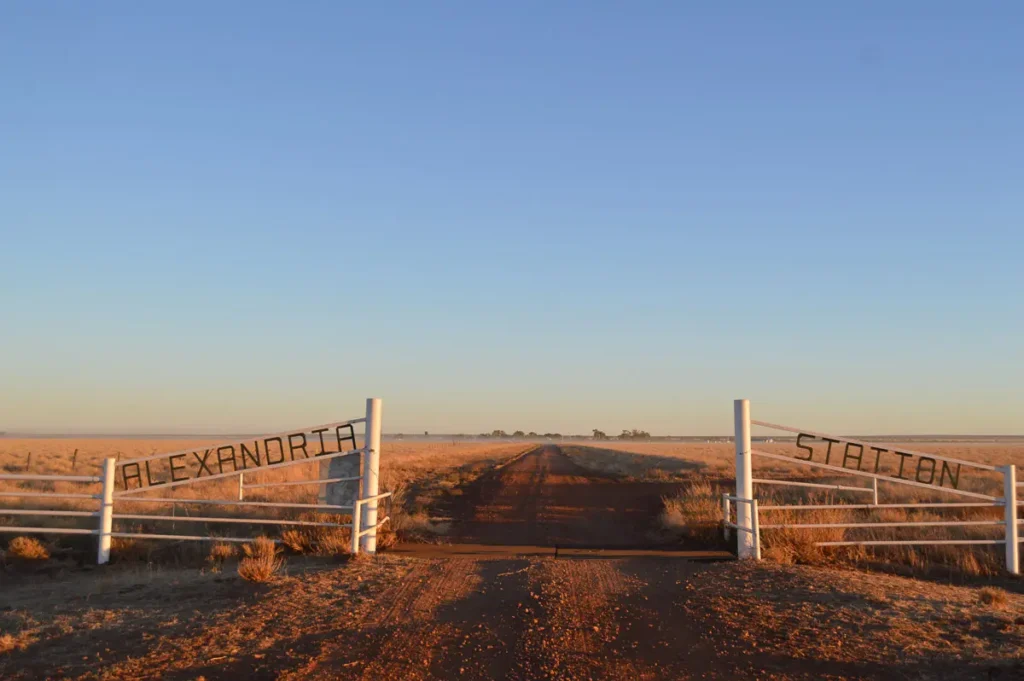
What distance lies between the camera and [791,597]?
8.68 m

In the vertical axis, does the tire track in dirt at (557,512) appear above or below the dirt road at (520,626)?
below

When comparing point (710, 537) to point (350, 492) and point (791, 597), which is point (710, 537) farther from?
point (350, 492)

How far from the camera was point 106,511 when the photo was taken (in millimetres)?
12148

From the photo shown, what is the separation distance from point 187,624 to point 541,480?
2396cm

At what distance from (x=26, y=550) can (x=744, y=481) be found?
1127 centimetres

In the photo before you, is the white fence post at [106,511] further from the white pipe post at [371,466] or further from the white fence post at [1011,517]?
the white fence post at [1011,517]

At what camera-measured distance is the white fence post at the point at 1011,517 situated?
1176cm

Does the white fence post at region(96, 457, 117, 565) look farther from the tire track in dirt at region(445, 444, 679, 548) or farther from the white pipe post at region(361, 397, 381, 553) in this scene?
the tire track in dirt at region(445, 444, 679, 548)

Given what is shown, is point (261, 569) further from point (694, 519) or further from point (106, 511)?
point (694, 519)

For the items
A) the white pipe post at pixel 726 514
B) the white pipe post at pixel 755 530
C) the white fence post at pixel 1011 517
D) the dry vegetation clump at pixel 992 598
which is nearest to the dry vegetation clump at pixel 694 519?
the white pipe post at pixel 726 514

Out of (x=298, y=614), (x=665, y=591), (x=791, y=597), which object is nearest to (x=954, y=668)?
(x=791, y=597)

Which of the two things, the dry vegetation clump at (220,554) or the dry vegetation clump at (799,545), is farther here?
the dry vegetation clump at (220,554)

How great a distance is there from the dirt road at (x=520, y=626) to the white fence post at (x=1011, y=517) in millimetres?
2998

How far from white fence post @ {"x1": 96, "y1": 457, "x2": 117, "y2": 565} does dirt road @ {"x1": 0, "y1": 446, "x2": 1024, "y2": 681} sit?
2.39m
